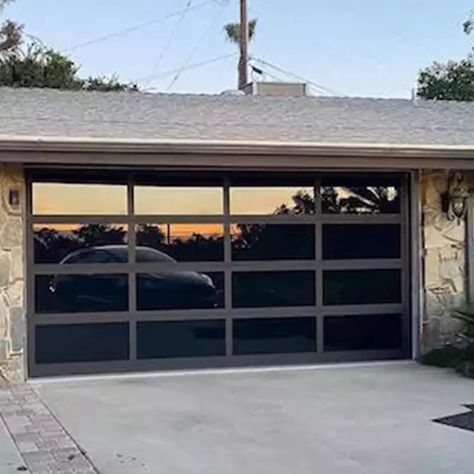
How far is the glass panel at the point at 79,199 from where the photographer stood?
964 cm

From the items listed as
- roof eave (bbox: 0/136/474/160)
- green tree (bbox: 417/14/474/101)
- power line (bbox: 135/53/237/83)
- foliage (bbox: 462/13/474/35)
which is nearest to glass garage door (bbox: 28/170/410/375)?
roof eave (bbox: 0/136/474/160)

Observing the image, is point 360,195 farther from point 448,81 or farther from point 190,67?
point 190,67

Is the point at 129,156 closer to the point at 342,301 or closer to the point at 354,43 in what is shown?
the point at 342,301

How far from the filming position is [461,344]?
414 inches

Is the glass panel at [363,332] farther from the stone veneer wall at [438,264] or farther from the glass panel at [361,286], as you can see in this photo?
the stone veneer wall at [438,264]

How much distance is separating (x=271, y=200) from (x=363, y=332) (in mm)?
1945

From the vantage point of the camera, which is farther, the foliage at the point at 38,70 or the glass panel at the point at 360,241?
the foliage at the point at 38,70

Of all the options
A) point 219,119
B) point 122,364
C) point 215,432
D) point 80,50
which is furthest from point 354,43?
point 215,432

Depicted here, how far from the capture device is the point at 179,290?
32.9 ft

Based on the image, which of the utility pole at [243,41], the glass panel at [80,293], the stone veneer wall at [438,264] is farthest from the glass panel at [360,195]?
the utility pole at [243,41]

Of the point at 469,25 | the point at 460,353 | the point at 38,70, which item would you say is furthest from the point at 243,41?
the point at 460,353

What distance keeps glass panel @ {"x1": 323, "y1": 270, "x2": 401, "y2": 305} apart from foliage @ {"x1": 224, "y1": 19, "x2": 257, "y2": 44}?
71.7ft

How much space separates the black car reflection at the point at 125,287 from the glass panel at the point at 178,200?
48 cm

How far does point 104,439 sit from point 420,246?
524cm
